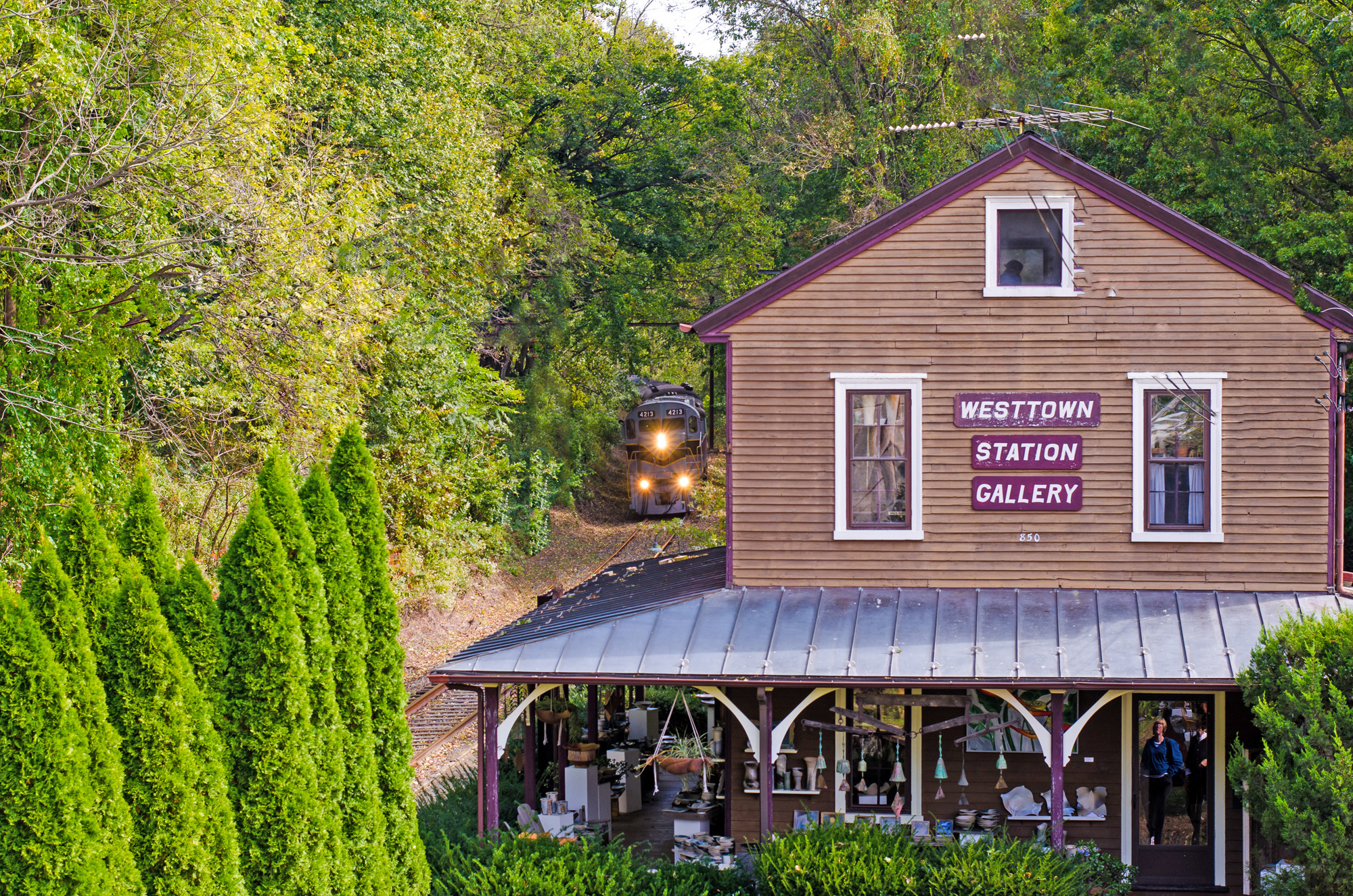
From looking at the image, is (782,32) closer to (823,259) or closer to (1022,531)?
(823,259)

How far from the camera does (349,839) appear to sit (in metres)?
10.3

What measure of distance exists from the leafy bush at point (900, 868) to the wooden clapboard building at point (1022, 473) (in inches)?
43.2

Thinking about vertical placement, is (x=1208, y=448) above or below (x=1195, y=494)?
above

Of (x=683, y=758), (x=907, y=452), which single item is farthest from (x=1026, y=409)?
(x=683, y=758)

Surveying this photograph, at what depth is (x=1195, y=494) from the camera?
1316 centimetres

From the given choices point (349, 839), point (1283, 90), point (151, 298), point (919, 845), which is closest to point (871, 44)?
point (1283, 90)

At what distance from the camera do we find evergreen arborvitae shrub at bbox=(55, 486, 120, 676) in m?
8.27

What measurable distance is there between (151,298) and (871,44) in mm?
16923

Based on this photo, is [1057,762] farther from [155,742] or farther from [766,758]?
[155,742]

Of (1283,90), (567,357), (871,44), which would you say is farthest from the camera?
(567,357)

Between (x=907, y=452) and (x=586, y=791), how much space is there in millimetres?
6043

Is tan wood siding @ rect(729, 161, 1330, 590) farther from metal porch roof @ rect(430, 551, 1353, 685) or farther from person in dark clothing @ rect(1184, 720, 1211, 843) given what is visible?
person in dark clothing @ rect(1184, 720, 1211, 843)

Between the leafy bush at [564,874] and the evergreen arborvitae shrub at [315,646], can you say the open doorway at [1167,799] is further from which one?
the evergreen arborvitae shrub at [315,646]

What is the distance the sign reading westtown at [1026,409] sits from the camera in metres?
13.2
